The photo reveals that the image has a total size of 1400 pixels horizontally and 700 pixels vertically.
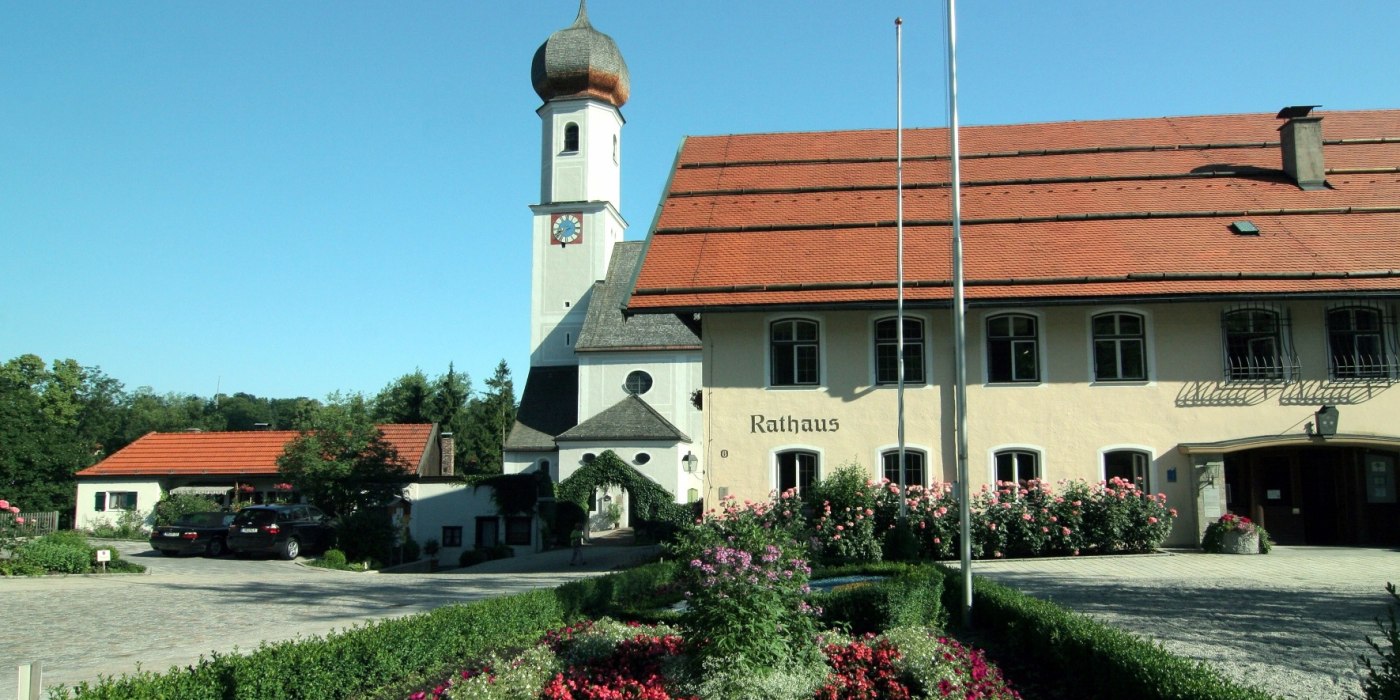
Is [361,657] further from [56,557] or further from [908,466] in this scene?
[56,557]

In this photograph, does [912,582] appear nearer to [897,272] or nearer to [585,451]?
[897,272]

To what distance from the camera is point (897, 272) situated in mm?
21844

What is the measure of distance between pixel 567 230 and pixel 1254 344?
35.6 m

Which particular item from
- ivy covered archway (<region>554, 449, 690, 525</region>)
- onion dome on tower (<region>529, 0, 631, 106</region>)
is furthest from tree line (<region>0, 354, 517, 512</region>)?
onion dome on tower (<region>529, 0, 631, 106</region>)

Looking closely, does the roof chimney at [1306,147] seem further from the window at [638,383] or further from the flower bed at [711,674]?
the window at [638,383]

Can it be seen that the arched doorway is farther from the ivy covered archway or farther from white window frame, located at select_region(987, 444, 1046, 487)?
the ivy covered archway

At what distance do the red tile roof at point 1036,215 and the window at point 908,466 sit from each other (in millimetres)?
3320

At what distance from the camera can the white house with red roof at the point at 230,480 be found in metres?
41.5

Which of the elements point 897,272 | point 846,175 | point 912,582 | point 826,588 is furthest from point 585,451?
point 912,582

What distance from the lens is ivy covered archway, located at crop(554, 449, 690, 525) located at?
35.8 metres

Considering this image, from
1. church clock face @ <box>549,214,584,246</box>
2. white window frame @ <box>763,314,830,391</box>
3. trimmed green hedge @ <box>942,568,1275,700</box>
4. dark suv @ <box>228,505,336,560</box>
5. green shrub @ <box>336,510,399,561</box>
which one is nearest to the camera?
trimmed green hedge @ <box>942,568,1275,700</box>

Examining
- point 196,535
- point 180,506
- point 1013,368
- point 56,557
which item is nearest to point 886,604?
point 1013,368

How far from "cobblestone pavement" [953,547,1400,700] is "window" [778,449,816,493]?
431 centimetres

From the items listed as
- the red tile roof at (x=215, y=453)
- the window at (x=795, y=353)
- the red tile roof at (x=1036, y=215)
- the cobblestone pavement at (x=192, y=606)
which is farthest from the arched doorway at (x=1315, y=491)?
the red tile roof at (x=215, y=453)
